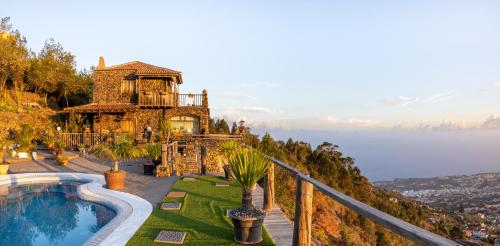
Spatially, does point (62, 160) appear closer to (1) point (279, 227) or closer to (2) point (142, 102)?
(2) point (142, 102)

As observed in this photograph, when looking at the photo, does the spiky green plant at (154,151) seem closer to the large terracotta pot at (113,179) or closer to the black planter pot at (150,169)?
the black planter pot at (150,169)

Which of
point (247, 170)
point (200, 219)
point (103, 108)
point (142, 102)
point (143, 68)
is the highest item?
point (143, 68)

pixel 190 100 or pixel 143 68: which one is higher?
pixel 143 68

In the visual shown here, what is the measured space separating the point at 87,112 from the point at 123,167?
38.5 feet

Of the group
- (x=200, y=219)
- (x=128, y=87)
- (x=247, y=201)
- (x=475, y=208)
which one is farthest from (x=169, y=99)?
(x=475, y=208)

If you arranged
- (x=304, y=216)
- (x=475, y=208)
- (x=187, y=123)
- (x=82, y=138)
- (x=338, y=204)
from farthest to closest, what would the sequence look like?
1. (x=475, y=208)
2. (x=338, y=204)
3. (x=187, y=123)
4. (x=82, y=138)
5. (x=304, y=216)

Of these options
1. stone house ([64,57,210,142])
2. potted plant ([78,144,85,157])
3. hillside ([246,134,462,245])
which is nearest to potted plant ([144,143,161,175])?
potted plant ([78,144,85,157])

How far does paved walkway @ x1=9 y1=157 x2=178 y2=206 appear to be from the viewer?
10172mm

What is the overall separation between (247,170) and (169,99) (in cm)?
2180

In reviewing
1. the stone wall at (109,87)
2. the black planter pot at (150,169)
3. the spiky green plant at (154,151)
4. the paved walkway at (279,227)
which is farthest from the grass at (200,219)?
the stone wall at (109,87)

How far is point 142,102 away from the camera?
2645 cm

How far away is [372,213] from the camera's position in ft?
10.3

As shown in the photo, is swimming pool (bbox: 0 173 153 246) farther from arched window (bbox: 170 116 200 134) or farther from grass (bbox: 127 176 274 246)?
arched window (bbox: 170 116 200 134)

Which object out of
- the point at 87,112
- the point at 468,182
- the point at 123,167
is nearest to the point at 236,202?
the point at 123,167
